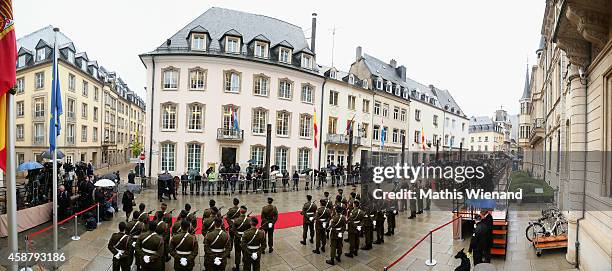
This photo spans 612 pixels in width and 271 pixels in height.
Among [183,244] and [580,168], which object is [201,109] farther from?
[580,168]

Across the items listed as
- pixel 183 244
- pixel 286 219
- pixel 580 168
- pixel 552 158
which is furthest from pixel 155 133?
pixel 552 158

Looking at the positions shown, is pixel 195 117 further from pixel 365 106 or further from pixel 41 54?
pixel 41 54

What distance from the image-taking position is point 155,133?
24.5m

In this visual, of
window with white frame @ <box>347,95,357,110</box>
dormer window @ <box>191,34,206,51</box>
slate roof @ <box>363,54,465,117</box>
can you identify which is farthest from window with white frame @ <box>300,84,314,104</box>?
slate roof @ <box>363,54,465,117</box>

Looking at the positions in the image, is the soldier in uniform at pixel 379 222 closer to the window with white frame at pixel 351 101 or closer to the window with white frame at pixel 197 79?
the window with white frame at pixel 197 79

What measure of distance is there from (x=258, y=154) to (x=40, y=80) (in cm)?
2461

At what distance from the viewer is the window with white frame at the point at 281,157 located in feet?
91.2

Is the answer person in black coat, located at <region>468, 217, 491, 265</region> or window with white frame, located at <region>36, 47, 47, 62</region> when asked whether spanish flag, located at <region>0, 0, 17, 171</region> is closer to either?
person in black coat, located at <region>468, 217, 491, 265</region>

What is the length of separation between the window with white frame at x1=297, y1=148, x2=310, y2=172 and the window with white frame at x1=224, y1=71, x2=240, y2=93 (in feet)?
27.5

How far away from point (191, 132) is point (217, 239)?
19524 millimetres

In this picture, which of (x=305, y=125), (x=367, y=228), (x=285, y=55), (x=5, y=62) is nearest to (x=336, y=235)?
(x=367, y=228)

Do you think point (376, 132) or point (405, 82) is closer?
point (376, 132)

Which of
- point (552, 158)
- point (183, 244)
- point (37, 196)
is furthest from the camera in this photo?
point (552, 158)

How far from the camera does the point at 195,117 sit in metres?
25.0
